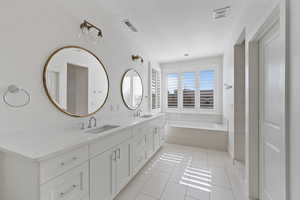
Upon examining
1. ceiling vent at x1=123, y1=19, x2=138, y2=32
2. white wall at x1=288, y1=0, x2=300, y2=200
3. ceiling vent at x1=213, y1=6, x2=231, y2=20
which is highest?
ceiling vent at x1=123, y1=19, x2=138, y2=32

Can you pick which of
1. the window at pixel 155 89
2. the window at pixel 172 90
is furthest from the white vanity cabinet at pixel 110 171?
the window at pixel 172 90

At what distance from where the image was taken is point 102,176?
144 cm

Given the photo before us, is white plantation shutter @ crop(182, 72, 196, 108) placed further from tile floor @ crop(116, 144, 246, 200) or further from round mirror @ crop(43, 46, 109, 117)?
round mirror @ crop(43, 46, 109, 117)

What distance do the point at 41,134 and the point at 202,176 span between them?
2.37 m

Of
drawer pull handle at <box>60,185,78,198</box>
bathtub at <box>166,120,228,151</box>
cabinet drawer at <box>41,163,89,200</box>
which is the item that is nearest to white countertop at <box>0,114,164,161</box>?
cabinet drawer at <box>41,163,89,200</box>

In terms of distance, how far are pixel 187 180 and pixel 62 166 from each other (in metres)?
1.84

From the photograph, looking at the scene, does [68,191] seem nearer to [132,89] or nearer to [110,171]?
[110,171]

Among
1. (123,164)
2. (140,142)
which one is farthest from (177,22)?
(123,164)

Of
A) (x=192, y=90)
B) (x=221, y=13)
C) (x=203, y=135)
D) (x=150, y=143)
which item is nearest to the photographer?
(x=221, y=13)

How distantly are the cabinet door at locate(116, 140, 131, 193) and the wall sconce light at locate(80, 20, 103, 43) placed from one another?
161cm

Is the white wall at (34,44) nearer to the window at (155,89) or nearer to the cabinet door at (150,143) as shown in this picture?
the cabinet door at (150,143)

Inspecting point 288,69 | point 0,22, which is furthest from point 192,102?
point 0,22

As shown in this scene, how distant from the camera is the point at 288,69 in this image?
34.6 inches

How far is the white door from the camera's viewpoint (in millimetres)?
1243
